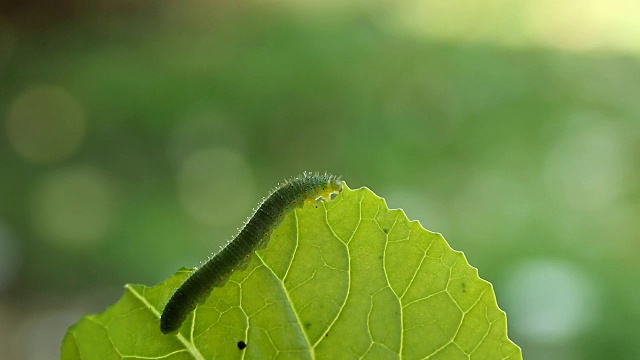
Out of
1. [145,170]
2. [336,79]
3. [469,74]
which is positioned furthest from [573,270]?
[145,170]

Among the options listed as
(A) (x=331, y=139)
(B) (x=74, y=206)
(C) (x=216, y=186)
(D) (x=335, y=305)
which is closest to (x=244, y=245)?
(D) (x=335, y=305)

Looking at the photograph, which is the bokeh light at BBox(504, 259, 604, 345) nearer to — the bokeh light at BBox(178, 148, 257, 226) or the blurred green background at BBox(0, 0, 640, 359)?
the blurred green background at BBox(0, 0, 640, 359)

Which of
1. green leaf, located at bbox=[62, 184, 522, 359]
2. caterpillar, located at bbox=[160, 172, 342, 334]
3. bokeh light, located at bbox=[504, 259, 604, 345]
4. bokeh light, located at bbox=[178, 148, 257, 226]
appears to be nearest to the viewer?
green leaf, located at bbox=[62, 184, 522, 359]

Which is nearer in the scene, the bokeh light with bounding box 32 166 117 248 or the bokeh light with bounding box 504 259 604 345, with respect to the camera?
the bokeh light with bounding box 504 259 604 345

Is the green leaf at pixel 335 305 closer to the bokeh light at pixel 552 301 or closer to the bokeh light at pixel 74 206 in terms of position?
the bokeh light at pixel 552 301

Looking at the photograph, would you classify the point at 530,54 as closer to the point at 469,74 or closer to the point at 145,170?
the point at 469,74

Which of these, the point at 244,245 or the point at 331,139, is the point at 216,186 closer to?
the point at 331,139

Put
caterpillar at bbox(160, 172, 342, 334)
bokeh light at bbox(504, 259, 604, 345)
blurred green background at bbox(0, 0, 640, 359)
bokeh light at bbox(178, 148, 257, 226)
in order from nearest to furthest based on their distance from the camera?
caterpillar at bbox(160, 172, 342, 334)
bokeh light at bbox(504, 259, 604, 345)
blurred green background at bbox(0, 0, 640, 359)
bokeh light at bbox(178, 148, 257, 226)

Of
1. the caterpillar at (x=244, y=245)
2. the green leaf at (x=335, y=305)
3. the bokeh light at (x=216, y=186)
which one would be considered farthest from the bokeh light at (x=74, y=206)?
the green leaf at (x=335, y=305)

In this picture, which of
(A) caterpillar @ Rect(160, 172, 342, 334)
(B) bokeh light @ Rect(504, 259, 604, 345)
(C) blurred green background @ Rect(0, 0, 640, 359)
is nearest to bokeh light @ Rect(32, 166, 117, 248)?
(C) blurred green background @ Rect(0, 0, 640, 359)
